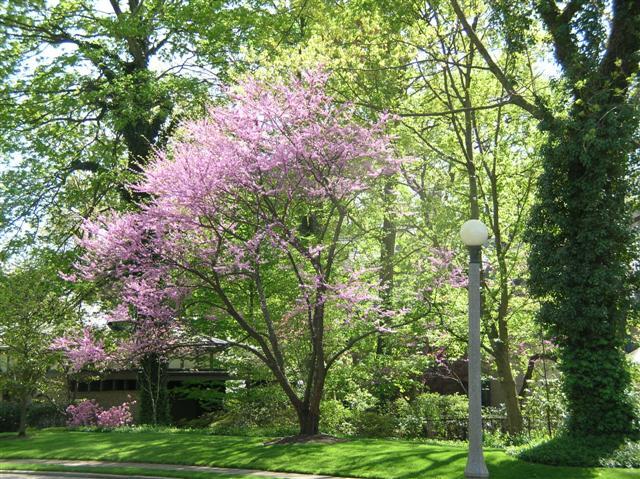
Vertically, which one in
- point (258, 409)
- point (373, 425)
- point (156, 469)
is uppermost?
point (258, 409)

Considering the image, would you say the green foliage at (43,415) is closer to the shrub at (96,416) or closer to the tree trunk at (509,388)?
the shrub at (96,416)

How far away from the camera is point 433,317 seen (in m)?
18.8

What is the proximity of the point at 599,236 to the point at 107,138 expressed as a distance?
2153cm

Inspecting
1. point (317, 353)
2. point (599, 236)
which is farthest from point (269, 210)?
point (599, 236)

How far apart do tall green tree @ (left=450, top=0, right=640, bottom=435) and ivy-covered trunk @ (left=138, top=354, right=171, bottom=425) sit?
1503 centimetres

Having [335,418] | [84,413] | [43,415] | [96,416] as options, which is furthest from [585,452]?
[43,415]

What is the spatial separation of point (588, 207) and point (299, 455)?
26.6 feet

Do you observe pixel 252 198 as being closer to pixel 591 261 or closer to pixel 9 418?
pixel 591 261

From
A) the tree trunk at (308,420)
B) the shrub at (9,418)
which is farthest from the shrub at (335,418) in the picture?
the shrub at (9,418)

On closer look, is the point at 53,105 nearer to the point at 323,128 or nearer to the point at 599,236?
the point at 323,128

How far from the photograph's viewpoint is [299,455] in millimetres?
14227

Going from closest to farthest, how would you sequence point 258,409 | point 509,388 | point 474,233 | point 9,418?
point 474,233
point 509,388
point 258,409
point 9,418

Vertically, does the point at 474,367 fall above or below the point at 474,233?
below

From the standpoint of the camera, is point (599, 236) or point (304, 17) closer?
point (599, 236)
